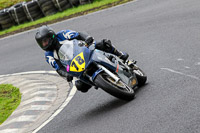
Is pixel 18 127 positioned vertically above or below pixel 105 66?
below

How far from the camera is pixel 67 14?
18.7m

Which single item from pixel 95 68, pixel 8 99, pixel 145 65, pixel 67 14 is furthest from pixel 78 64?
pixel 67 14

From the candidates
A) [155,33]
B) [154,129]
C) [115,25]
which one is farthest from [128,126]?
[115,25]

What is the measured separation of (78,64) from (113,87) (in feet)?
2.59

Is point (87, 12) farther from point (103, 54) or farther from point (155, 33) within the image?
point (103, 54)

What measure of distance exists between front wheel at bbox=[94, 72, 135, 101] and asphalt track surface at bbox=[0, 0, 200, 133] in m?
0.18

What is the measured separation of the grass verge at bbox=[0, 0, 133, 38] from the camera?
18.1m

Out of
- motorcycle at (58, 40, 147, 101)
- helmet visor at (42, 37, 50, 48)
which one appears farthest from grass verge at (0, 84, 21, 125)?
motorcycle at (58, 40, 147, 101)

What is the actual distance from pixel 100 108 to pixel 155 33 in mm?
4830

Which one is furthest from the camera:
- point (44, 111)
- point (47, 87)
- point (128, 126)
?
point (47, 87)

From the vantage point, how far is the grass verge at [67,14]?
59.4ft

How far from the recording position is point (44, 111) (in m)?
8.91

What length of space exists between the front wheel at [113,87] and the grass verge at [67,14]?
10.6 metres

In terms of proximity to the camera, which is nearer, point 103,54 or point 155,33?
point 103,54
